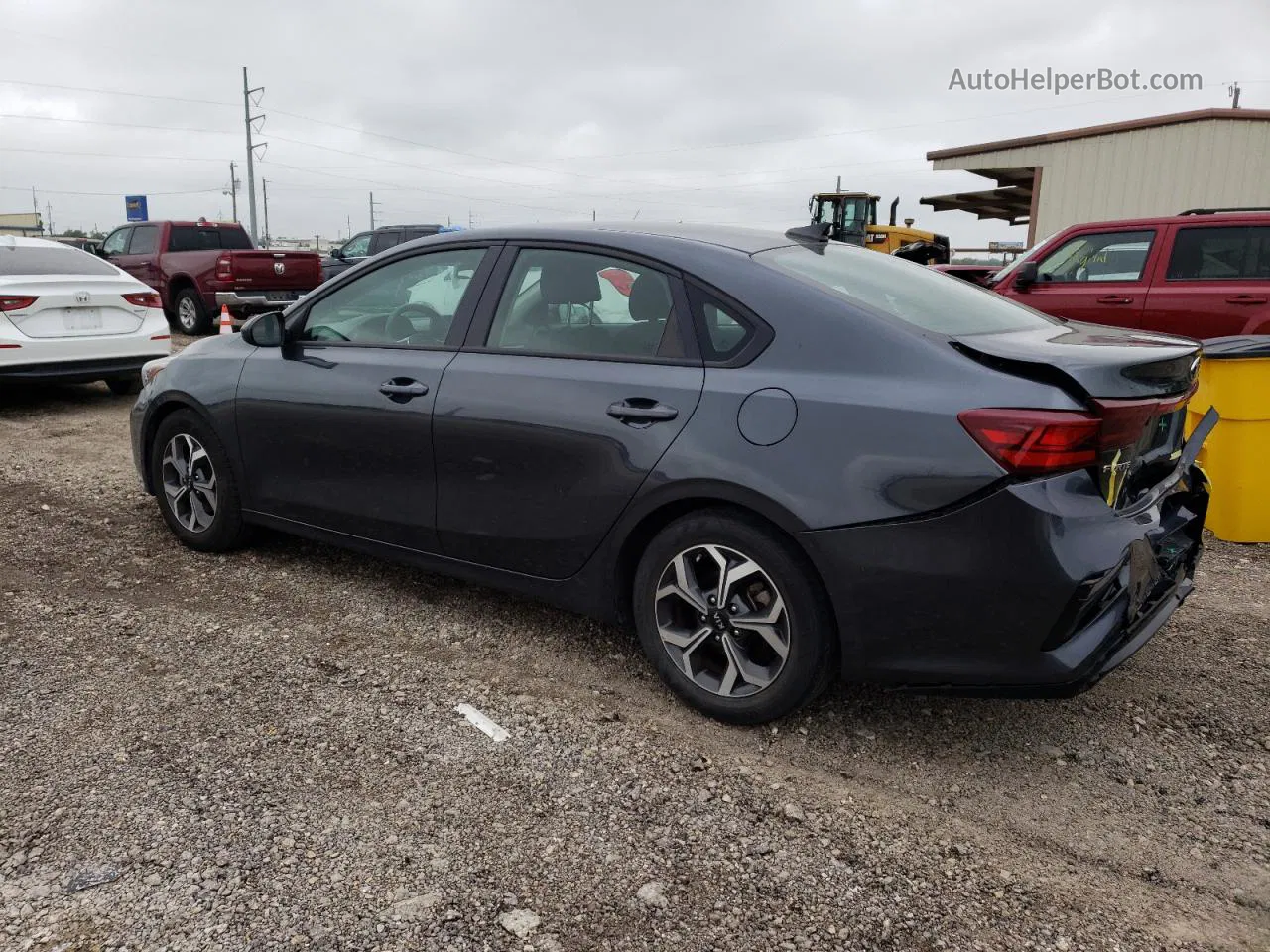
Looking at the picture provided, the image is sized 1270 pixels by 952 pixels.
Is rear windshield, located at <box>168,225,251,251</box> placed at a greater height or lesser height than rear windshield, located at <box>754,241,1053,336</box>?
greater

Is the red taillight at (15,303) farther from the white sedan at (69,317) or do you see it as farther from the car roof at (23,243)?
the car roof at (23,243)

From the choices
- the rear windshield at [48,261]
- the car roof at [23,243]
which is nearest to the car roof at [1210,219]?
the rear windshield at [48,261]

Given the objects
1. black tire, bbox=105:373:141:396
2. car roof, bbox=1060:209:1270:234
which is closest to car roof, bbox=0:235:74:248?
black tire, bbox=105:373:141:396

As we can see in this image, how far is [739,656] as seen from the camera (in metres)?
2.94

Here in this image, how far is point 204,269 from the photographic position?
13875 mm

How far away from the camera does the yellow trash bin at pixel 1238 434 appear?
4730mm

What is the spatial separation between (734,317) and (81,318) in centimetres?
717

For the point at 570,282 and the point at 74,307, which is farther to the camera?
the point at 74,307

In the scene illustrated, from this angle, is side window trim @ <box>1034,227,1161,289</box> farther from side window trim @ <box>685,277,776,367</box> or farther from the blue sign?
the blue sign

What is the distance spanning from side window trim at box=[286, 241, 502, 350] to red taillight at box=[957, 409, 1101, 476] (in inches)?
75.5

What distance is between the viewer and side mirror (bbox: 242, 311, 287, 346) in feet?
13.4

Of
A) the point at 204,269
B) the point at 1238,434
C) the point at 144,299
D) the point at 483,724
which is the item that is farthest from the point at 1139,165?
the point at 483,724

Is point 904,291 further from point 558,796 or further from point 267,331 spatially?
point 267,331

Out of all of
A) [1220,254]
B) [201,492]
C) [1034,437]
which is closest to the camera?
[1034,437]
